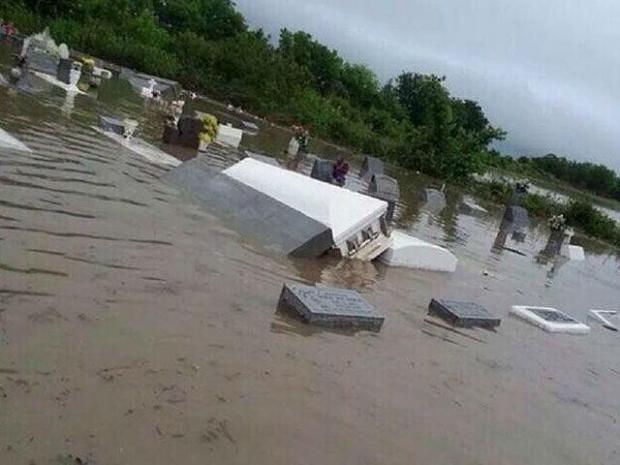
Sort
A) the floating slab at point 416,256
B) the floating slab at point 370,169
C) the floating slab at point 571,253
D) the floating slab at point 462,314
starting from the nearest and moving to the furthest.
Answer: the floating slab at point 462,314 < the floating slab at point 416,256 < the floating slab at point 571,253 < the floating slab at point 370,169

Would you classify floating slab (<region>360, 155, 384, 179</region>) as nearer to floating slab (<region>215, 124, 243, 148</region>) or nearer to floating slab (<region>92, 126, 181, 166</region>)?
floating slab (<region>215, 124, 243, 148</region>)

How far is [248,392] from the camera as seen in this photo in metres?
5.81

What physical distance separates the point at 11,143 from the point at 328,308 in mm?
6572

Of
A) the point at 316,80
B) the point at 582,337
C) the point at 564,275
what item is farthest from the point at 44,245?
the point at 316,80

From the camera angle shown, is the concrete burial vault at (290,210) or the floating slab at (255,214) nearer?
the floating slab at (255,214)

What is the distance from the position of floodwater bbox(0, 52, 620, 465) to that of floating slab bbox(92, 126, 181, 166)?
8.22 ft

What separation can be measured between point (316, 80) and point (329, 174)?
48662mm

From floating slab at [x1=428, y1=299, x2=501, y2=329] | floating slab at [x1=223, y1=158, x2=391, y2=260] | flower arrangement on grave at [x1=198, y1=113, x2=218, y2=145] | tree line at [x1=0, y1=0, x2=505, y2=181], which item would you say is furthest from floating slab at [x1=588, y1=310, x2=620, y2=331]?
tree line at [x1=0, y1=0, x2=505, y2=181]

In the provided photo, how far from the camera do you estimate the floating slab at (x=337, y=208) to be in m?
11.7

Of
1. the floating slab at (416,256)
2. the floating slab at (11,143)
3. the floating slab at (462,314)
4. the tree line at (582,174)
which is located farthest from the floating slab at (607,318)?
the tree line at (582,174)

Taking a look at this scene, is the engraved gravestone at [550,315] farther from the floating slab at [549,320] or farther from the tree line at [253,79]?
the tree line at [253,79]

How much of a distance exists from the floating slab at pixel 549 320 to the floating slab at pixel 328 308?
4.02 m

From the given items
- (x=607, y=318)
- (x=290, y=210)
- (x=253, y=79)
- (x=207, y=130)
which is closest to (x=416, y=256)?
(x=290, y=210)

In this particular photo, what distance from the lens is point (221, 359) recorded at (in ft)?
20.5
